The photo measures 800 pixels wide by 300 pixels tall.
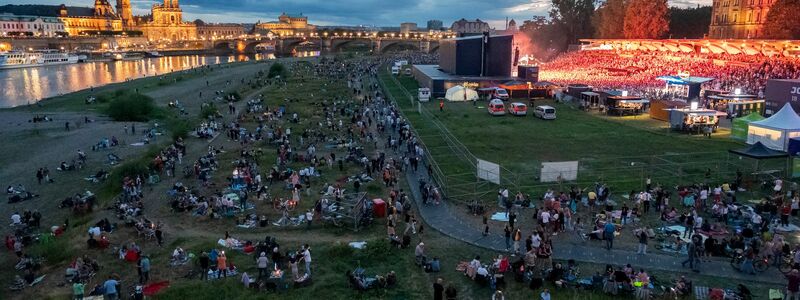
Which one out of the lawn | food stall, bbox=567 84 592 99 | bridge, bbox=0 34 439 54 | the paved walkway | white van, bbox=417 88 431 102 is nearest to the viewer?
the paved walkway

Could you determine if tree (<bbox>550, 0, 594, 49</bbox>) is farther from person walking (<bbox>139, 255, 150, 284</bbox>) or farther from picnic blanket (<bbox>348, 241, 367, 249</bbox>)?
person walking (<bbox>139, 255, 150, 284</bbox>)

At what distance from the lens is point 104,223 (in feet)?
56.5

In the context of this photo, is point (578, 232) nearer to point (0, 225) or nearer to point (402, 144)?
point (402, 144)

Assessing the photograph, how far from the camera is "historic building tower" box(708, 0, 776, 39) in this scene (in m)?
78.9

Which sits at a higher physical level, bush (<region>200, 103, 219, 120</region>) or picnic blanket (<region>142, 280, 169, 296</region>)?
bush (<region>200, 103, 219, 120</region>)

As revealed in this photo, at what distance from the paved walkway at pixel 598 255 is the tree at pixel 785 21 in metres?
62.2

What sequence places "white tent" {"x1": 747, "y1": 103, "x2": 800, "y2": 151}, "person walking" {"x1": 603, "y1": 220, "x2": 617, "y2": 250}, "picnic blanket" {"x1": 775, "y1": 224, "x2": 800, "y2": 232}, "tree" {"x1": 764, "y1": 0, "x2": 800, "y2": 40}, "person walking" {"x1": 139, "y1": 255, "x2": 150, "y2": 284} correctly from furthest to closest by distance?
"tree" {"x1": 764, "y1": 0, "x2": 800, "y2": 40} → "white tent" {"x1": 747, "y1": 103, "x2": 800, "y2": 151} → "picnic blanket" {"x1": 775, "y1": 224, "x2": 800, "y2": 232} → "person walking" {"x1": 603, "y1": 220, "x2": 617, "y2": 250} → "person walking" {"x1": 139, "y1": 255, "x2": 150, "y2": 284}

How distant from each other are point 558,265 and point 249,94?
162ft

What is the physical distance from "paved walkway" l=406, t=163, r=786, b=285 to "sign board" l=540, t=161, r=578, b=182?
14.5 ft

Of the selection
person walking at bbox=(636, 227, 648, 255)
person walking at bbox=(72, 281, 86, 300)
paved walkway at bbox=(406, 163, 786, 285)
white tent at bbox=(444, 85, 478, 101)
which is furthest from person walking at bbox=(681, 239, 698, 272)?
white tent at bbox=(444, 85, 478, 101)

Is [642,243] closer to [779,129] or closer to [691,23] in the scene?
[779,129]

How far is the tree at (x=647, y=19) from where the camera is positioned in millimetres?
86125

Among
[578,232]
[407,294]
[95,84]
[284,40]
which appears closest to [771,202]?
[578,232]

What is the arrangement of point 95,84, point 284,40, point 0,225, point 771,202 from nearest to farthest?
point 771,202 < point 0,225 < point 95,84 < point 284,40
